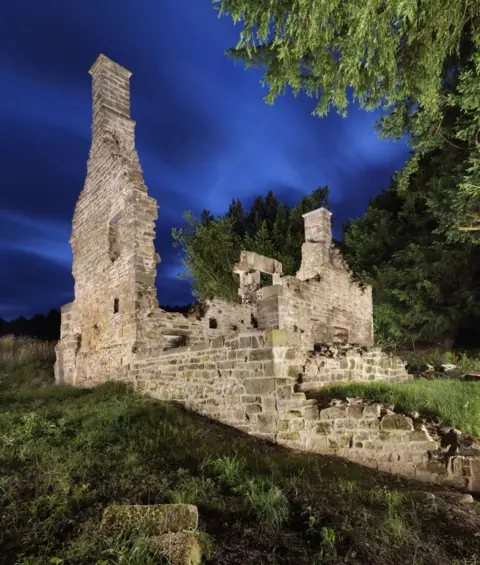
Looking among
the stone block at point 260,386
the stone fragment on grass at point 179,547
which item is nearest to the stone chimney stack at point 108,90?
the stone block at point 260,386

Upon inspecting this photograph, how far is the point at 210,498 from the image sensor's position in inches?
170

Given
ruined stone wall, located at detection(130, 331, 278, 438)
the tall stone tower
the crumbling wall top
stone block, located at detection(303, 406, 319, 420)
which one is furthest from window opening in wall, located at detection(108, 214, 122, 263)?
stone block, located at detection(303, 406, 319, 420)

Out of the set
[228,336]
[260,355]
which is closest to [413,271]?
[228,336]

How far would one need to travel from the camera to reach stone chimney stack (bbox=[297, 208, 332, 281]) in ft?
52.6

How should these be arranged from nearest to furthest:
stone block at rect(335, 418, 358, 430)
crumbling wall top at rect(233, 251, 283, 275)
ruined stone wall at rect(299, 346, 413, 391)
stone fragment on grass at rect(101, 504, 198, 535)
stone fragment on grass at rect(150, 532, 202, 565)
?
1. stone fragment on grass at rect(150, 532, 202, 565)
2. stone fragment on grass at rect(101, 504, 198, 535)
3. stone block at rect(335, 418, 358, 430)
4. ruined stone wall at rect(299, 346, 413, 391)
5. crumbling wall top at rect(233, 251, 283, 275)

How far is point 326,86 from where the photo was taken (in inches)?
310

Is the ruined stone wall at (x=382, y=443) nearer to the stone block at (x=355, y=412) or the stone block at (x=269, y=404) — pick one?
the stone block at (x=355, y=412)

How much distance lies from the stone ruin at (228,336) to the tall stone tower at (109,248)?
4 centimetres

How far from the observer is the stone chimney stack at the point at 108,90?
12461 millimetres

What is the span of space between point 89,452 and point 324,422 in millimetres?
3471

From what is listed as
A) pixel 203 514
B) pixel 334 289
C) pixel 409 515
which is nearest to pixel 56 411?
pixel 203 514

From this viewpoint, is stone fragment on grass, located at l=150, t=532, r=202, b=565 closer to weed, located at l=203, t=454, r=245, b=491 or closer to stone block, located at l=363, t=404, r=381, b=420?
weed, located at l=203, t=454, r=245, b=491

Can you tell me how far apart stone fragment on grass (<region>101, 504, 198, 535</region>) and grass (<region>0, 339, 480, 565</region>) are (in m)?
0.12

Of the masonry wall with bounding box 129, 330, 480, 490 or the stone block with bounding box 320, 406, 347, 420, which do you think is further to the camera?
the stone block with bounding box 320, 406, 347, 420
